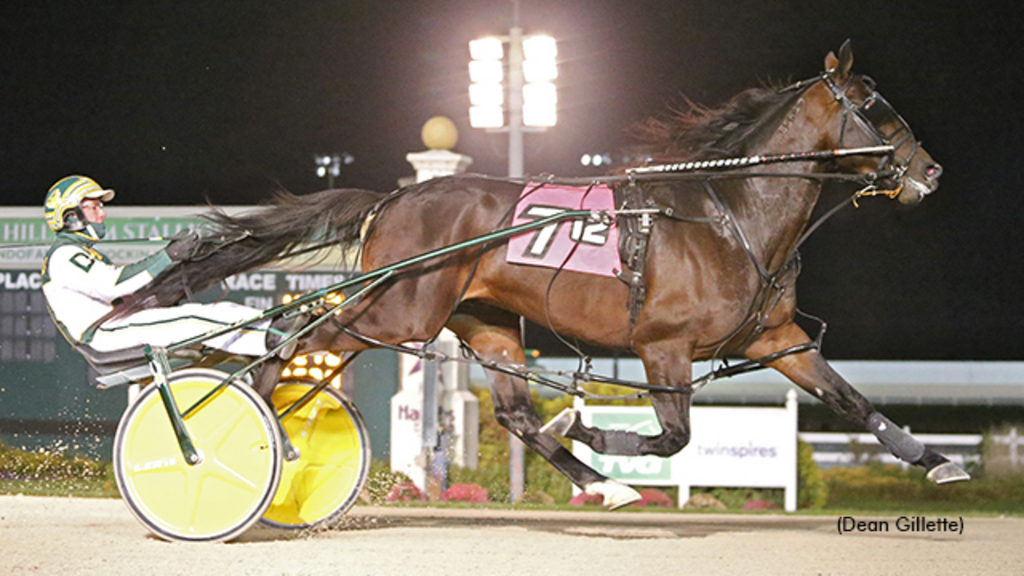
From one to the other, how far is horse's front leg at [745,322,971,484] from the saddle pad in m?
0.92

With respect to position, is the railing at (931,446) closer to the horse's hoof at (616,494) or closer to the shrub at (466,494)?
the shrub at (466,494)

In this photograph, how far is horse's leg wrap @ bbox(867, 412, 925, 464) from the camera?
4961 mm

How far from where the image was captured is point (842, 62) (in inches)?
194

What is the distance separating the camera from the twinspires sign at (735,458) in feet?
27.5

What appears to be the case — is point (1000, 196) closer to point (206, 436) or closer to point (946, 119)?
point (946, 119)

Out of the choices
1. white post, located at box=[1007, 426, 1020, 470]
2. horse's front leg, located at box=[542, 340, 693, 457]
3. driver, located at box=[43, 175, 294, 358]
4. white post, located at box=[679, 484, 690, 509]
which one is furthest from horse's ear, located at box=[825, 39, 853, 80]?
white post, located at box=[1007, 426, 1020, 470]

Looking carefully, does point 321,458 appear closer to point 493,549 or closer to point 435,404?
point 493,549

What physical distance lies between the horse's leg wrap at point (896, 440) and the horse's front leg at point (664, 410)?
890 mm

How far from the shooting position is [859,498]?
9070 millimetres

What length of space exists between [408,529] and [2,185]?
1450 centimetres

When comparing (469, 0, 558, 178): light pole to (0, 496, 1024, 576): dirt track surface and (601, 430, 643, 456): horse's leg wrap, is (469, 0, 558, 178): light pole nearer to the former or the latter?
(0, 496, 1024, 576): dirt track surface

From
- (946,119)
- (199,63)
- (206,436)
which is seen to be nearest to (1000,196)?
(946,119)

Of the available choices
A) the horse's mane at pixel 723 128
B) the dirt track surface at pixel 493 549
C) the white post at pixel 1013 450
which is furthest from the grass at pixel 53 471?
the white post at pixel 1013 450

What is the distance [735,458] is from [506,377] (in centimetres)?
341
